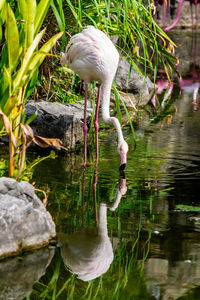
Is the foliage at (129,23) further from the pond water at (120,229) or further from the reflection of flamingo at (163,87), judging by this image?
the reflection of flamingo at (163,87)

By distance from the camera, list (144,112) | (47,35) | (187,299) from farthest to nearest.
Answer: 1. (144,112)
2. (47,35)
3. (187,299)

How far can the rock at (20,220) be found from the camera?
3389 mm

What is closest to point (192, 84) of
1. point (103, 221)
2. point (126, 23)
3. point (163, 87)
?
point (163, 87)

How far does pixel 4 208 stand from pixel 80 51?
8.72ft

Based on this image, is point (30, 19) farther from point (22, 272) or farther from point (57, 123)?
point (57, 123)

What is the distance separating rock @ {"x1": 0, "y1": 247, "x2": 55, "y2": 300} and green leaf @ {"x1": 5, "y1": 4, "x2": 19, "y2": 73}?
1.24m

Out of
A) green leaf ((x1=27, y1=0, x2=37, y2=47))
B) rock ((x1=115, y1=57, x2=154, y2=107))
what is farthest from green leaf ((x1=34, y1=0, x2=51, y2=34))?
rock ((x1=115, y1=57, x2=154, y2=107))

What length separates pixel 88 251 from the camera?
11.6ft

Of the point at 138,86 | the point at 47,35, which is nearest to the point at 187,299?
the point at 47,35

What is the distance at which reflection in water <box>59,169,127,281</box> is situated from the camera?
10.9ft

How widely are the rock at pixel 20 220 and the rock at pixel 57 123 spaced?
7.89ft

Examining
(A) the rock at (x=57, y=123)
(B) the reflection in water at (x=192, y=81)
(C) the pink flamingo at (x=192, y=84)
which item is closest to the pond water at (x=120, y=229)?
(A) the rock at (x=57, y=123)

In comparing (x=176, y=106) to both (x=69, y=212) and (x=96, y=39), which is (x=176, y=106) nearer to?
(x=96, y=39)

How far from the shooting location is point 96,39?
5.69 metres
